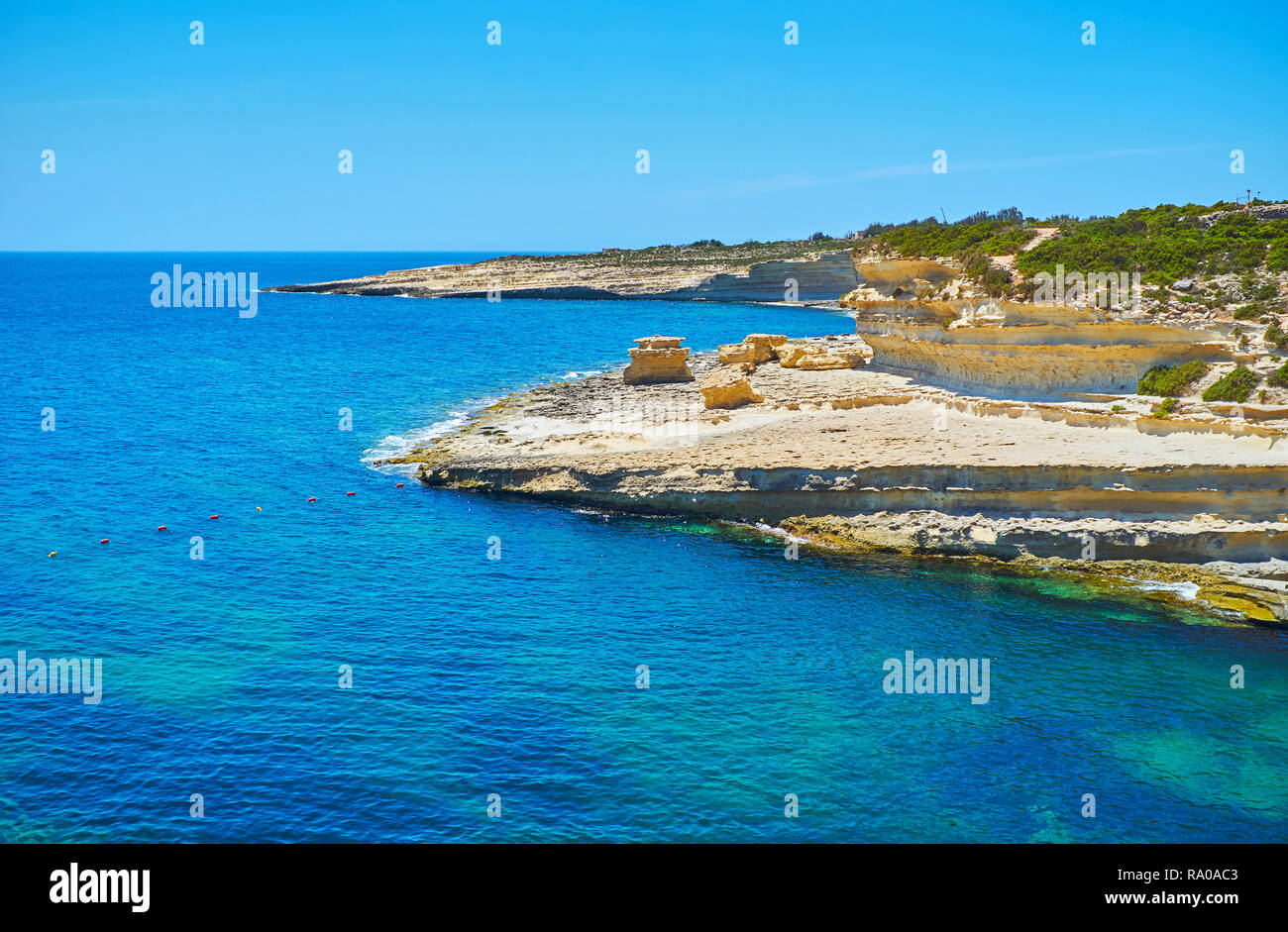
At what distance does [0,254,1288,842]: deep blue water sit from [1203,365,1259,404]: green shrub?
1106 cm

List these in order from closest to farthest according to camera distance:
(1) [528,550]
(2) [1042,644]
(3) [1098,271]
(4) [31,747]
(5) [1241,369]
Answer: (4) [31,747]
(2) [1042,644]
(1) [528,550]
(5) [1241,369]
(3) [1098,271]

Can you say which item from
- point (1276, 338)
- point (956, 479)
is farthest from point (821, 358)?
point (956, 479)

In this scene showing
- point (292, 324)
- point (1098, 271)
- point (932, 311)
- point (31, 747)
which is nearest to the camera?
point (31, 747)

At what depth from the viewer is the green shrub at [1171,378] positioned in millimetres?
36031

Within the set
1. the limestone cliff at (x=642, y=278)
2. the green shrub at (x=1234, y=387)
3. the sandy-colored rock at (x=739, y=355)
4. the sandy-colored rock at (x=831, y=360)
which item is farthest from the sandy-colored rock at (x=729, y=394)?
the limestone cliff at (x=642, y=278)

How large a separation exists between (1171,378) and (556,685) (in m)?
26.6

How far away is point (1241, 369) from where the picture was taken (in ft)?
115

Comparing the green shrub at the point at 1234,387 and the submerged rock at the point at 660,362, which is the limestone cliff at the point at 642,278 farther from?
the green shrub at the point at 1234,387

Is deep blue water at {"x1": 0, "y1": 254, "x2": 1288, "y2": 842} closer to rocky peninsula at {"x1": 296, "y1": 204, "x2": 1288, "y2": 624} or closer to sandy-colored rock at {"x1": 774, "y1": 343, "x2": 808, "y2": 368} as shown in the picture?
rocky peninsula at {"x1": 296, "y1": 204, "x2": 1288, "y2": 624}

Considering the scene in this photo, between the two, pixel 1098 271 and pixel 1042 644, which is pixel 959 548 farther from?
pixel 1098 271

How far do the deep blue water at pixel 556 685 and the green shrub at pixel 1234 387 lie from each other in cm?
1106

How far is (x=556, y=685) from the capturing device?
2289cm

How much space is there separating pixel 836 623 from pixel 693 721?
6.64 meters
